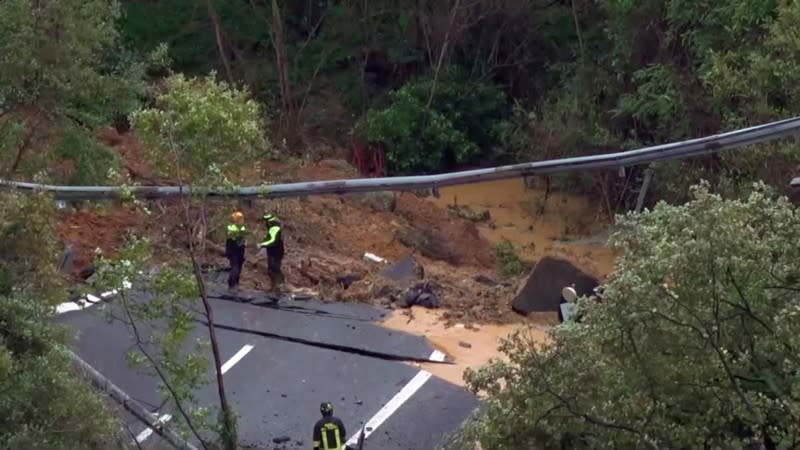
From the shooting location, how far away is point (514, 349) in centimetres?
1345

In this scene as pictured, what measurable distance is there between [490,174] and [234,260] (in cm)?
939

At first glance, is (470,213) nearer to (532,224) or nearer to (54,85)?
(532,224)

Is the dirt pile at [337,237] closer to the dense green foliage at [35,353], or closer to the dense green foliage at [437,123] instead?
the dense green foliage at [437,123]

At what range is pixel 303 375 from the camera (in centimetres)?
2309

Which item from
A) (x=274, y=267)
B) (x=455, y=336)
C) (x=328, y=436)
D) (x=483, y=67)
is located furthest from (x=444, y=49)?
(x=328, y=436)

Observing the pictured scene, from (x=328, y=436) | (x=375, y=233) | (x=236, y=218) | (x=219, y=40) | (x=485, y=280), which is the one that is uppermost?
(x=236, y=218)

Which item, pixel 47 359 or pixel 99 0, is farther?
pixel 99 0

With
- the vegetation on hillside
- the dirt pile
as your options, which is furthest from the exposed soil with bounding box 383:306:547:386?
the vegetation on hillside

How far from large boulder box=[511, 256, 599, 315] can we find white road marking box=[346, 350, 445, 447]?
3.81 meters

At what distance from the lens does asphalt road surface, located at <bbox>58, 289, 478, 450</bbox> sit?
21.5 meters

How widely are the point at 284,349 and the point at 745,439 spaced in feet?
42.1

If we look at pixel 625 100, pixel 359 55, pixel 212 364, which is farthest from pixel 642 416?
pixel 359 55

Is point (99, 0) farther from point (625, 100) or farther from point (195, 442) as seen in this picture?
point (625, 100)

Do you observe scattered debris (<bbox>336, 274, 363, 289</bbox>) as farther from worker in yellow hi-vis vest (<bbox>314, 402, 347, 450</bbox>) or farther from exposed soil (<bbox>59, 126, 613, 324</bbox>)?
worker in yellow hi-vis vest (<bbox>314, 402, 347, 450</bbox>)
